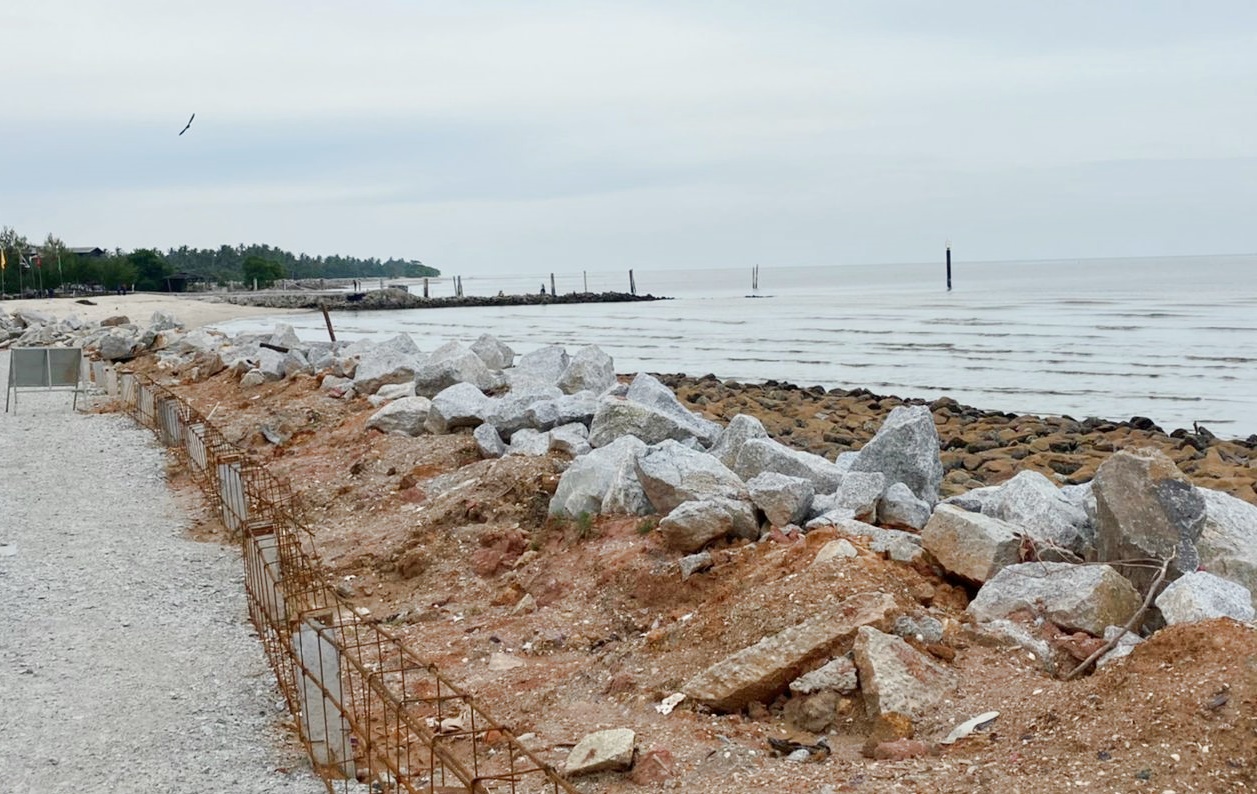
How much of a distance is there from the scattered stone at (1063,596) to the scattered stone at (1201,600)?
20 centimetres

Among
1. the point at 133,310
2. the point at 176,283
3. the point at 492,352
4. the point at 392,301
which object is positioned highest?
the point at 176,283

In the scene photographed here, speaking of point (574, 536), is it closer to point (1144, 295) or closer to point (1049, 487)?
point (1049, 487)

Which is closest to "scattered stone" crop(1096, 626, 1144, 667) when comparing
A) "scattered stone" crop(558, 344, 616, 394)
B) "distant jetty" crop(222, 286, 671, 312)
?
"scattered stone" crop(558, 344, 616, 394)

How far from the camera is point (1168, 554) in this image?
5344 millimetres

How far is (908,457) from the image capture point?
7684 millimetres

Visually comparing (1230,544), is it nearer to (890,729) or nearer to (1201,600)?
(1201,600)

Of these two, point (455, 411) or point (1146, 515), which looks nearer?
point (1146, 515)

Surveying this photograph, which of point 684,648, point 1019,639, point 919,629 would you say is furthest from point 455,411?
point 1019,639

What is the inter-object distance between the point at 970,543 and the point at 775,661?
1379 millimetres

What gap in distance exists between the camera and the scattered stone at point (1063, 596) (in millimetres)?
4977

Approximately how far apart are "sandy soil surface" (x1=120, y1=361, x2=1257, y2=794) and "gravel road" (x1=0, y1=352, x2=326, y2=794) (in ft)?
2.73

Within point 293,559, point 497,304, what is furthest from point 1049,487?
point 497,304

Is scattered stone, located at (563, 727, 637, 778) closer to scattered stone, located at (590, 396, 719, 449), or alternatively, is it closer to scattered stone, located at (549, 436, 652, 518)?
scattered stone, located at (549, 436, 652, 518)

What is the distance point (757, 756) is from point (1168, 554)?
7.50 ft
